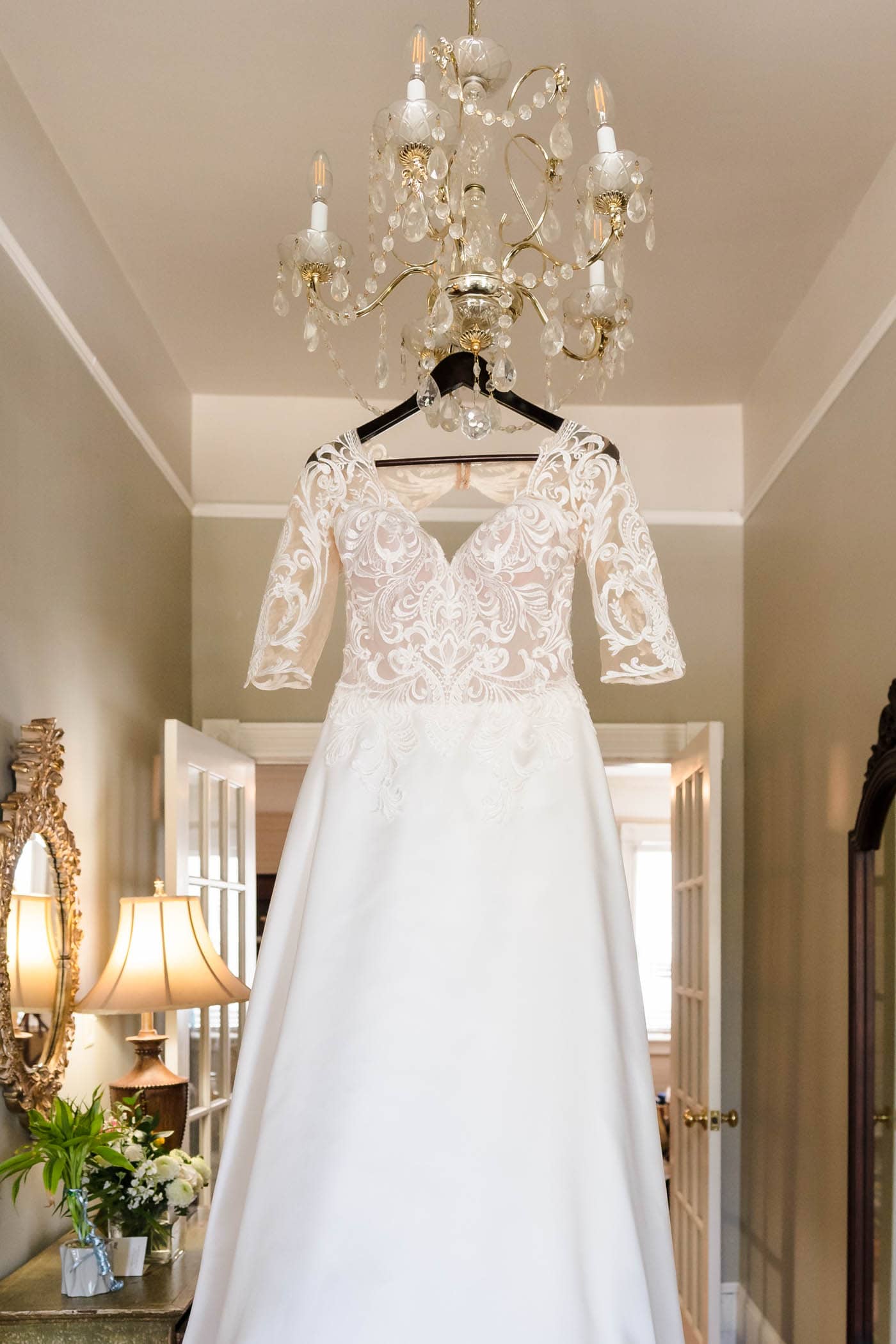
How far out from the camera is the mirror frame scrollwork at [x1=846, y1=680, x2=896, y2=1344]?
2.75 metres

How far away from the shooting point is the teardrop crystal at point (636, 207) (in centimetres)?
182

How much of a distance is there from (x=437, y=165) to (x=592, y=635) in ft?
9.69

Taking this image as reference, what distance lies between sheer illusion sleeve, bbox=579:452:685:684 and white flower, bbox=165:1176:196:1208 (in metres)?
1.47

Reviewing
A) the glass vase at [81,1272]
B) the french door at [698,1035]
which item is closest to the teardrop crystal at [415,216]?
the glass vase at [81,1272]

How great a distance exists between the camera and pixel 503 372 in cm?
178

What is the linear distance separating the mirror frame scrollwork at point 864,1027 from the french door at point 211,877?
5.60ft

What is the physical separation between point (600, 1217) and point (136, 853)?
8.42ft

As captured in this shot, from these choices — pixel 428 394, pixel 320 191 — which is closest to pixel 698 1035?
pixel 428 394

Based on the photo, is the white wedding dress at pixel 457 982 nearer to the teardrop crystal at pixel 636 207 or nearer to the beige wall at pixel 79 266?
the teardrop crystal at pixel 636 207

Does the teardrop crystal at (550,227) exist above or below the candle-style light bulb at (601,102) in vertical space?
below

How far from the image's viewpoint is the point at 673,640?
1.95 m

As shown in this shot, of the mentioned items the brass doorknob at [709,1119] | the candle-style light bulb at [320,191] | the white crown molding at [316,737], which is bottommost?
the brass doorknob at [709,1119]

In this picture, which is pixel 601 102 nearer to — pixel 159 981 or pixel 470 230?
pixel 470 230

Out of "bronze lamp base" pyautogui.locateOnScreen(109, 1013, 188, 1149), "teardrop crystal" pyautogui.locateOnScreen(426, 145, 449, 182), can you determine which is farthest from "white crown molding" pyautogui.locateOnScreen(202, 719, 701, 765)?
"teardrop crystal" pyautogui.locateOnScreen(426, 145, 449, 182)
